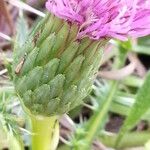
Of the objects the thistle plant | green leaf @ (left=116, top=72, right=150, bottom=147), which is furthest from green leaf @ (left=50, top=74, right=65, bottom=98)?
green leaf @ (left=116, top=72, right=150, bottom=147)

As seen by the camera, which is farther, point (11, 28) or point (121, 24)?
point (11, 28)

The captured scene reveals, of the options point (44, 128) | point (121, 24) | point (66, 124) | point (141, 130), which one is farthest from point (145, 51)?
point (121, 24)

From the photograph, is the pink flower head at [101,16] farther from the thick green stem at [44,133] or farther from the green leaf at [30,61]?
the thick green stem at [44,133]

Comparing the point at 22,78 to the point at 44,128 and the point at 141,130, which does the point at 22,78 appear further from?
the point at 141,130

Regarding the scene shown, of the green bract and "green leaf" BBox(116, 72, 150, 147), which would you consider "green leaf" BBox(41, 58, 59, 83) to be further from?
"green leaf" BBox(116, 72, 150, 147)

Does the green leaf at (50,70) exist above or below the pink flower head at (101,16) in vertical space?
below

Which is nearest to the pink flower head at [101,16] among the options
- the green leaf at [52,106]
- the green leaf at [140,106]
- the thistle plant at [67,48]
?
the thistle plant at [67,48]
